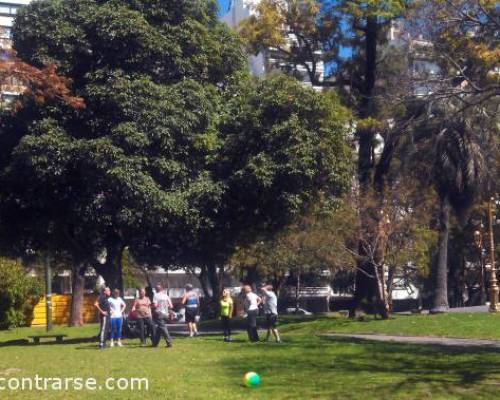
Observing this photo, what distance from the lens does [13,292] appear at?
3656 centimetres

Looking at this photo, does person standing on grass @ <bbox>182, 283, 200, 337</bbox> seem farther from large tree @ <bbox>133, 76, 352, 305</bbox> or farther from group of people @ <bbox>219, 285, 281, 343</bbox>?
large tree @ <bbox>133, 76, 352, 305</bbox>

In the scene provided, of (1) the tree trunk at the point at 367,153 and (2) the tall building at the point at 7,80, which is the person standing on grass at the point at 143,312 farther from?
(1) the tree trunk at the point at 367,153

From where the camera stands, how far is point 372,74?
32656 millimetres

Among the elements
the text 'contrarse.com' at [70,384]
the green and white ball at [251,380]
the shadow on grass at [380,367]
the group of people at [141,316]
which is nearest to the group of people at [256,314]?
the shadow on grass at [380,367]

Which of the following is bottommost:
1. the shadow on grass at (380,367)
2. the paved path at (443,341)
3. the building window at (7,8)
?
the paved path at (443,341)

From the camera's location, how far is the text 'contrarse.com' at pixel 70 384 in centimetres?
1216

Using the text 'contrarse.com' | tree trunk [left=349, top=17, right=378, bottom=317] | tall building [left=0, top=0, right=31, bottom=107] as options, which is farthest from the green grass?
tall building [left=0, top=0, right=31, bottom=107]

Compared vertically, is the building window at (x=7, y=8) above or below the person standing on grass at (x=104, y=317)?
above

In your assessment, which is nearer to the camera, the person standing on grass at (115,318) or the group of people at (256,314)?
the person standing on grass at (115,318)

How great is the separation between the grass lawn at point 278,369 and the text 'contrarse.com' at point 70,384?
0.22 meters

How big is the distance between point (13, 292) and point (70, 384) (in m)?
25.3

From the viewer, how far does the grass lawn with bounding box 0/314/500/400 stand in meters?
11.8

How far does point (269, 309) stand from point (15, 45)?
1062cm

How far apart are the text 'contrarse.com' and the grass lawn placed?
0.22 meters
